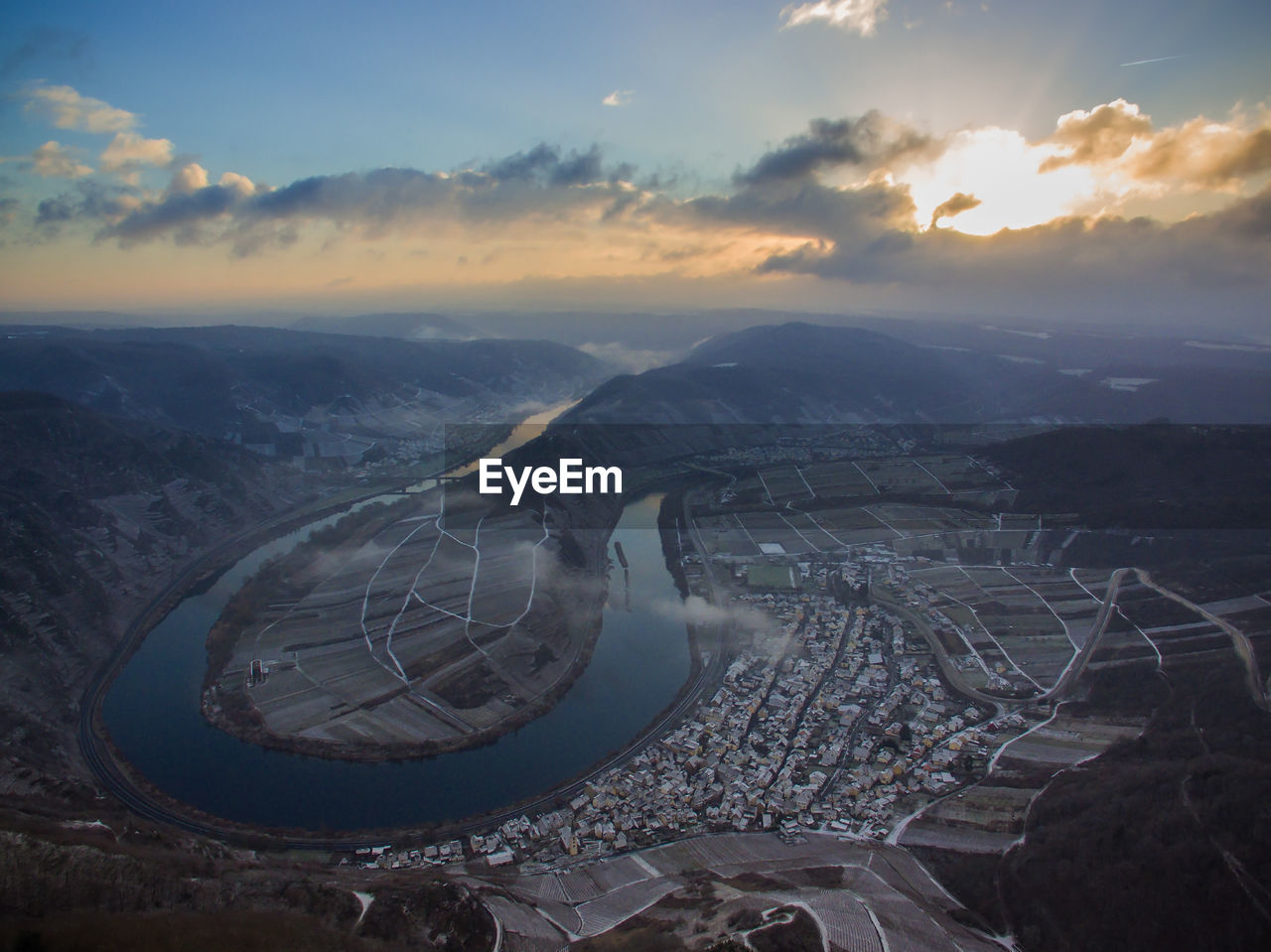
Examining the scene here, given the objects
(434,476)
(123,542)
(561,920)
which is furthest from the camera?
(434,476)

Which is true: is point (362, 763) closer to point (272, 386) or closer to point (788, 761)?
point (788, 761)

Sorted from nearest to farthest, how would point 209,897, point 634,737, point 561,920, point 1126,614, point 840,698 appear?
point 209,897
point 561,920
point 634,737
point 840,698
point 1126,614

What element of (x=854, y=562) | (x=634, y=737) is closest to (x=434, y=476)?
(x=854, y=562)

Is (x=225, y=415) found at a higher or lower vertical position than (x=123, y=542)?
higher

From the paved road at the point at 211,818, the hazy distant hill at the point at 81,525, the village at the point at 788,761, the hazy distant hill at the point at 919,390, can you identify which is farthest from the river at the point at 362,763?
A: the hazy distant hill at the point at 919,390

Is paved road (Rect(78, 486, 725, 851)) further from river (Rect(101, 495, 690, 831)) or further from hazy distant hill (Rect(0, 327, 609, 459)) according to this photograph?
hazy distant hill (Rect(0, 327, 609, 459))

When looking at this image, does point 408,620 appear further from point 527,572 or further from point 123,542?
point 123,542
